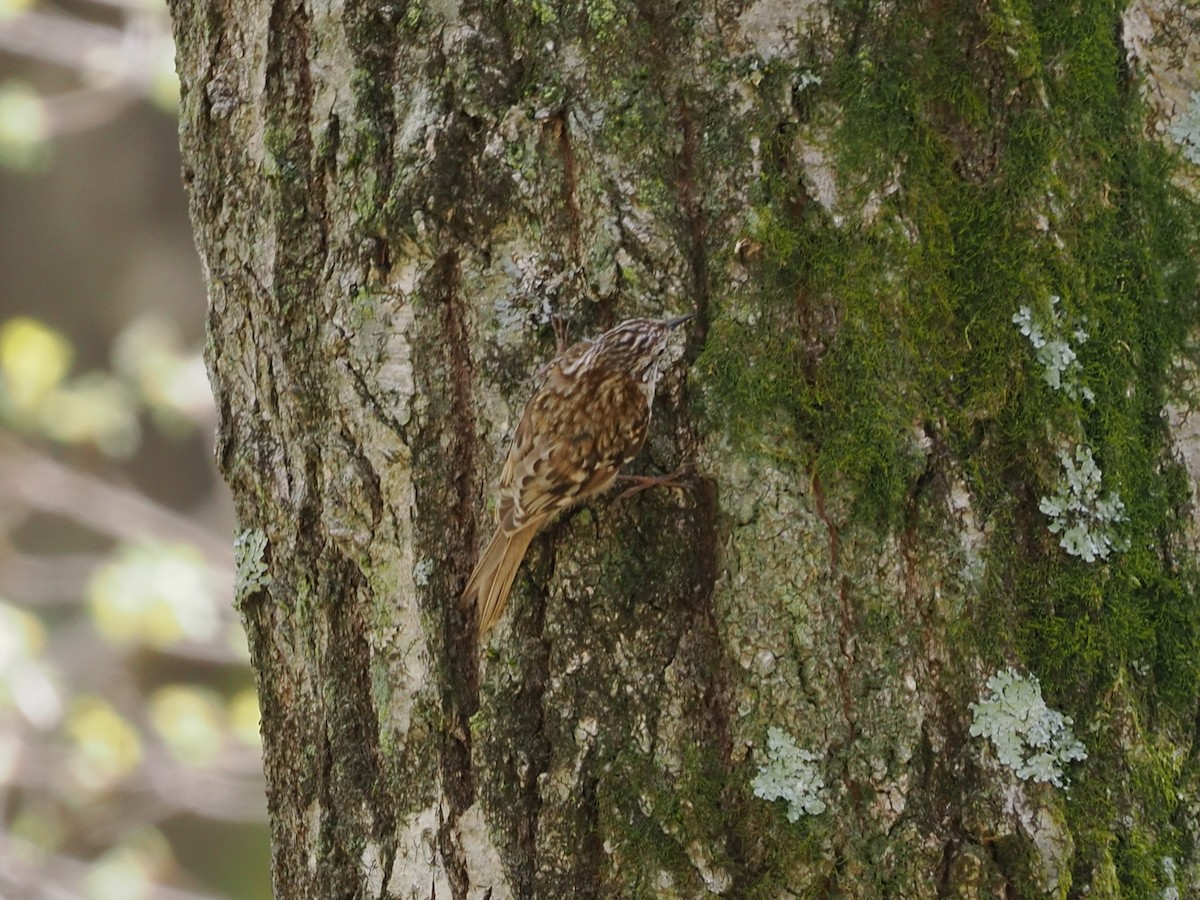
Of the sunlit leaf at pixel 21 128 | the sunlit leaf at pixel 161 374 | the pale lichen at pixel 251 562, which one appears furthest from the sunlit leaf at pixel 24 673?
the pale lichen at pixel 251 562

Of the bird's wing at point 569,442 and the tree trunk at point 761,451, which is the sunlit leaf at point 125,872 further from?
the bird's wing at point 569,442

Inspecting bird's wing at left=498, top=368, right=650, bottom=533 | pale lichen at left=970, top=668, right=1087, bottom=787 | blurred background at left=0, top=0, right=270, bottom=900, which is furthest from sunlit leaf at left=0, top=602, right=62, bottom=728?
pale lichen at left=970, top=668, right=1087, bottom=787

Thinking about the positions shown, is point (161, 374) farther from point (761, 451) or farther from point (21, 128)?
point (761, 451)

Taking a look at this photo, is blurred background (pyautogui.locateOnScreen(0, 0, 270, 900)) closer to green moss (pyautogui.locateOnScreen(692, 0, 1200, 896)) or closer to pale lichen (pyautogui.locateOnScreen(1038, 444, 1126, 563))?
green moss (pyautogui.locateOnScreen(692, 0, 1200, 896))

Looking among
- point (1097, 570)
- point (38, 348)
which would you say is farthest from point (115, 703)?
point (1097, 570)

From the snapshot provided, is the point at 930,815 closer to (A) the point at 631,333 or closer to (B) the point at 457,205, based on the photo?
(A) the point at 631,333

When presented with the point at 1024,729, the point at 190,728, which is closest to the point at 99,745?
the point at 190,728
